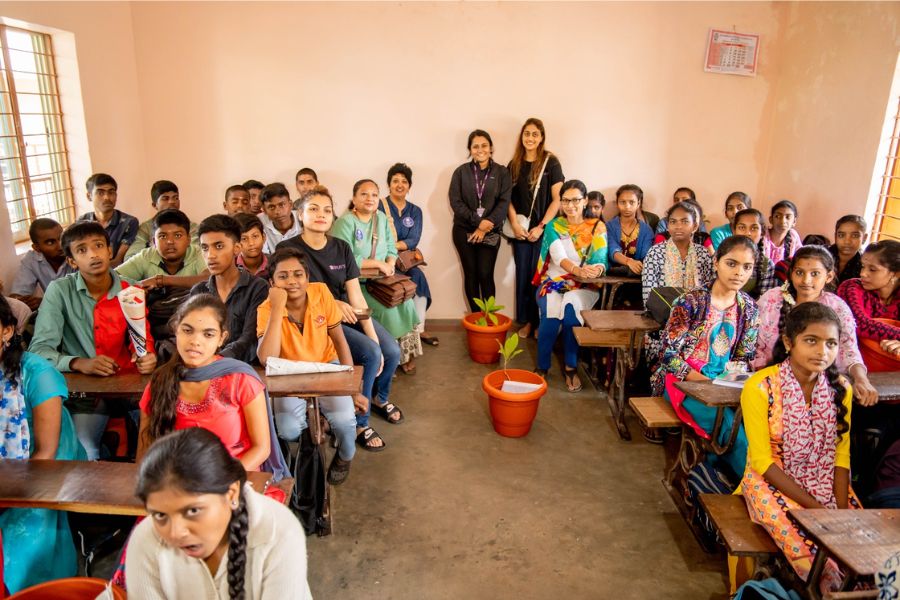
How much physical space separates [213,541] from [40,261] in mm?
3044

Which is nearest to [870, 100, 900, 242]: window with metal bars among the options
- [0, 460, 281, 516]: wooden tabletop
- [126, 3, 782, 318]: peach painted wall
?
[126, 3, 782, 318]: peach painted wall

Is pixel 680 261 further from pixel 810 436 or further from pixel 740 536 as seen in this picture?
pixel 740 536

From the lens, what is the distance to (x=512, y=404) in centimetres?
353

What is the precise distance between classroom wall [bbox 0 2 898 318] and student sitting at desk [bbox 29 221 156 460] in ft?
7.60

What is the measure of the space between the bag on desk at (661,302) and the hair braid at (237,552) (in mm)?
2708

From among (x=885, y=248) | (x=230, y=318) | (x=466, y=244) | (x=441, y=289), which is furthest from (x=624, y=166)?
(x=230, y=318)

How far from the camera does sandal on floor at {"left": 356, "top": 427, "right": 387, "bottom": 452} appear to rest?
3.52m

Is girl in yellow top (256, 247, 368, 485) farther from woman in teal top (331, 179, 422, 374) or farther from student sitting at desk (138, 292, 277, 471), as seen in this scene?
woman in teal top (331, 179, 422, 374)

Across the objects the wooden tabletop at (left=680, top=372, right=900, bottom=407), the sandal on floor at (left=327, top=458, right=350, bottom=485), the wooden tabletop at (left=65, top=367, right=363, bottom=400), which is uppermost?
the wooden tabletop at (left=65, top=367, right=363, bottom=400)

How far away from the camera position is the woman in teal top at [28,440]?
2.00 m

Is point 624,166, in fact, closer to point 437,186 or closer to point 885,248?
point 437,186

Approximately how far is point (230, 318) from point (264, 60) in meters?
3.03

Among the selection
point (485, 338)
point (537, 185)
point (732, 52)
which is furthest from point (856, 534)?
point (732, 52)

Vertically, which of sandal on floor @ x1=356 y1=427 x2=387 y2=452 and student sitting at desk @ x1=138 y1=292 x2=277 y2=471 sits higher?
student sitting at desk @ x1=138 y1=292 x2=277 y2=471
